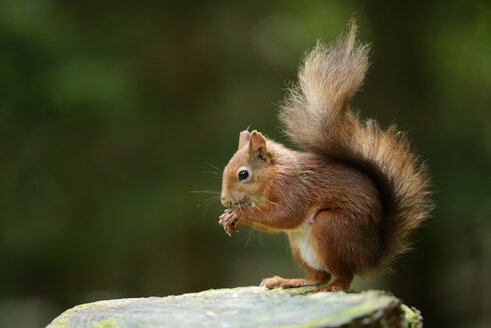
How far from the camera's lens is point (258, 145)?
3156 millimetres

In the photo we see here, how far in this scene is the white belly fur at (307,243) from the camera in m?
2.91

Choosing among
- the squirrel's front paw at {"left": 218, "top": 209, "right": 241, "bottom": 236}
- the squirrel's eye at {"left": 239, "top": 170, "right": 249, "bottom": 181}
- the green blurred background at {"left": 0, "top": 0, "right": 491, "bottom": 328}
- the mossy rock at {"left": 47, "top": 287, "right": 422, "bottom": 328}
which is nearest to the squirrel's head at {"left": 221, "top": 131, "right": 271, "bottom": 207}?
the squirrel's eye at {"left": 239, "top": 170, "right": 249, "bottom": 181}

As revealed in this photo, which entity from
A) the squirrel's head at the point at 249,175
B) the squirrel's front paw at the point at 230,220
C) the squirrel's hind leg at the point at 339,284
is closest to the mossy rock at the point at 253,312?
the squirrel's hind leg at the point at 339,284

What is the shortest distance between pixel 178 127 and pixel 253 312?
4526 mm

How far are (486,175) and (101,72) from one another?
3.90 metres

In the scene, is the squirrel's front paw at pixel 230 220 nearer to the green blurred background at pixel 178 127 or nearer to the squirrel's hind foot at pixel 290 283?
the squirrel's hind foot at pixel 290 283

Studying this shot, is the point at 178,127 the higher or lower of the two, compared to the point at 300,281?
higher

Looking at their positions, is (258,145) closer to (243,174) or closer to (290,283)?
(243,174)

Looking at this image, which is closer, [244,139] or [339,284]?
[339,284]

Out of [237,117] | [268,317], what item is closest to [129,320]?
[268,317]

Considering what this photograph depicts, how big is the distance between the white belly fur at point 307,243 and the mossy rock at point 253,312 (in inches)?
9.4

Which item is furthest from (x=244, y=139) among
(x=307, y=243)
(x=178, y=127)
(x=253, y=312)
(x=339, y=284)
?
(x=178, y=127)

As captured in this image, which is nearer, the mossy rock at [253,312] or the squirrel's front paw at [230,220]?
the mossy rock at [253,312]

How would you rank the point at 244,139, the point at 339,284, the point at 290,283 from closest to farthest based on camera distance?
1. the point at 339,284
2. the point at 290,283
3. the point at 244,139
